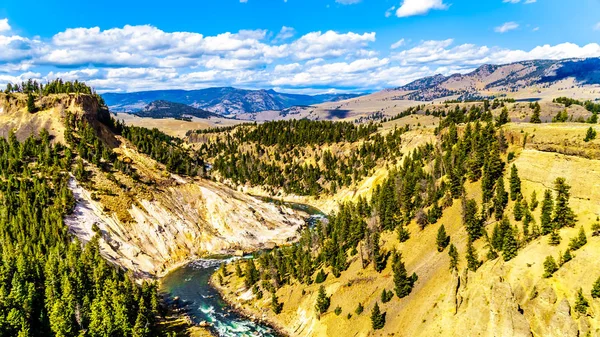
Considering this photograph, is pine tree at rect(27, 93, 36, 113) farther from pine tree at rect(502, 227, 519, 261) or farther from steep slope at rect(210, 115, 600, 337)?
pine tree at rect(502, 227, 519, 261)

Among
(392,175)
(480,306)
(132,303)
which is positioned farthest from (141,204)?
(480,306)

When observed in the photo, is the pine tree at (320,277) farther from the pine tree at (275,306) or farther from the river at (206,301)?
the river at (206,301)

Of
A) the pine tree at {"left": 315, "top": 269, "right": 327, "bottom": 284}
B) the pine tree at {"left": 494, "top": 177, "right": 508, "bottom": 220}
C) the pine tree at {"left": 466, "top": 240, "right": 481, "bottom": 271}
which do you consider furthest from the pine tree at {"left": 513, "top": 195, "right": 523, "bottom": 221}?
the pine tree at {"left": 315, "top": 269, "right": 327, "bottom": 284}

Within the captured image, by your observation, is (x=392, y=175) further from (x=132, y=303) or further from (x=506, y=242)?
(x=132, y=303)

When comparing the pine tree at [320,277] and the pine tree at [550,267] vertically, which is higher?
the pine tree at [550,267]

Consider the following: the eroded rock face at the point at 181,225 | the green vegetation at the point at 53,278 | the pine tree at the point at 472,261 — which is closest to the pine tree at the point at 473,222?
the pine tree at the point at 472,261
